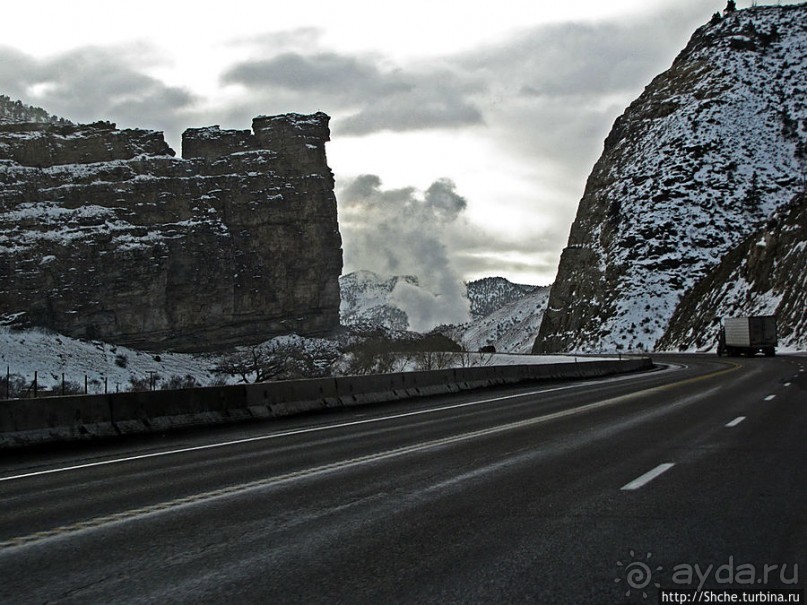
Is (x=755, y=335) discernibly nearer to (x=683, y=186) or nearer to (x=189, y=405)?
(x=189, y=405)

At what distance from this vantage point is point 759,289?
287 ft

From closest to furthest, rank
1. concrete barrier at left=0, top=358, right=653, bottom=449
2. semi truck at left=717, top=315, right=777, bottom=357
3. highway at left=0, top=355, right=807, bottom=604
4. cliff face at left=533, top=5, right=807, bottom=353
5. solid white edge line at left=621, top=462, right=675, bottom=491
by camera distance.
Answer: highway at left=0, top=355, right=807, bottom=604
solid white edge line at left=621, top=462, right=675, bottom=491
concrete barrier at left=0, top=358, right=653, bottom=449
semi truck at left=717, top=315, right=777, bottom=357
cliff face at left=533, top=5, right=807, bottom=353

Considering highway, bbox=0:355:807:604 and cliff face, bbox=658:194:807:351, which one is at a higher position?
cliff face, bbox=658:194:807:351

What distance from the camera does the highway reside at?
524 cm

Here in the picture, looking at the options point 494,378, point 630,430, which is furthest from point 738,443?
point 494,378

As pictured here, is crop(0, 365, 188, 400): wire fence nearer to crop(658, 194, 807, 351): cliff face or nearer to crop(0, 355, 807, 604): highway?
crop(658, 194, 807, 351): cliff face

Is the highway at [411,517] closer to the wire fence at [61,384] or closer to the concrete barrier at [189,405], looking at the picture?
the concrete barrier at [189,405]

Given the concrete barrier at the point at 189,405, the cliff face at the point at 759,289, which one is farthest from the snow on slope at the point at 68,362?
the concrete barrier at the point at 189,405

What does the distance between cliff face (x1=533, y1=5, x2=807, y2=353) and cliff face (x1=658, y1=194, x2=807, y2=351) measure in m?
7.06

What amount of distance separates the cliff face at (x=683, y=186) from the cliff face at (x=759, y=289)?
7059 millimetres

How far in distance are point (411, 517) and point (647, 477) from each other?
313 cm

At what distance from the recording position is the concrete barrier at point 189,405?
13.8 metres

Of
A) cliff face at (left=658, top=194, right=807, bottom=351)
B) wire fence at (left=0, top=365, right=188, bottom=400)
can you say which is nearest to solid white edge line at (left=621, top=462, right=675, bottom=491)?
wire fence at (left=0, top=365, right=188, bottom=400)

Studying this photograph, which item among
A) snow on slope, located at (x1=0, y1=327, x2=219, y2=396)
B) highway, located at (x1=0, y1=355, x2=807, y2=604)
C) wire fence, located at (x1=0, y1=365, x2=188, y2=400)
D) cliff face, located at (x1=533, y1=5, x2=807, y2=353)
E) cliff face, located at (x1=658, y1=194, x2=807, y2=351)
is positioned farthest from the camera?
cliff face, located at (x1=533, y1=5, x2=807, y2=353)
